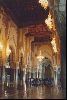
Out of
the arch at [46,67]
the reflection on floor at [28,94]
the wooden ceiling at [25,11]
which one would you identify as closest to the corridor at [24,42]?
the wooden ceiling at [25,11]

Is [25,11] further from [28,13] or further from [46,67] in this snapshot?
[46,67]

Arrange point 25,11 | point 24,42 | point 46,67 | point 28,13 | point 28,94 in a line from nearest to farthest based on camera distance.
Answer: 1. point 28,94
2. point 25,11
3. point 28,13
4. point 24,42
5. point 46,67

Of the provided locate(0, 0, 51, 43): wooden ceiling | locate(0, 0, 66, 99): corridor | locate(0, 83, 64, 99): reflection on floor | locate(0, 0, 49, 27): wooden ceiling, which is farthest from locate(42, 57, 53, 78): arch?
locate(0, 83, 64, 99): reflection on floor

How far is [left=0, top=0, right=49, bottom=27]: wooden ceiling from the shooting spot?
2442cm

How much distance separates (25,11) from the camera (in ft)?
87.5

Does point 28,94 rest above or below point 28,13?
below

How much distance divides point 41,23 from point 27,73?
7.62m

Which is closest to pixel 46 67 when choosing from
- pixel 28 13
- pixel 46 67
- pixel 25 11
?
pixel 46 67

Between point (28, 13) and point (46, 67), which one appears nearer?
point (28, 13)

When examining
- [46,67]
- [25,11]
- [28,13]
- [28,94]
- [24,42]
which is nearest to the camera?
[28,94]

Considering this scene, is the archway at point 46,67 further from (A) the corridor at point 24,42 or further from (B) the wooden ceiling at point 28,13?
(B) the wooden ceiling at point 28,13

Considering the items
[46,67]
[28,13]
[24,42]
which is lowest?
[46,67]

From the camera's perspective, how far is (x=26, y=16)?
28141 millimetres

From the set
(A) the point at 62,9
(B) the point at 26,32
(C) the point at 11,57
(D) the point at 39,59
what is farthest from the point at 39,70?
(A) the point at 62,9
